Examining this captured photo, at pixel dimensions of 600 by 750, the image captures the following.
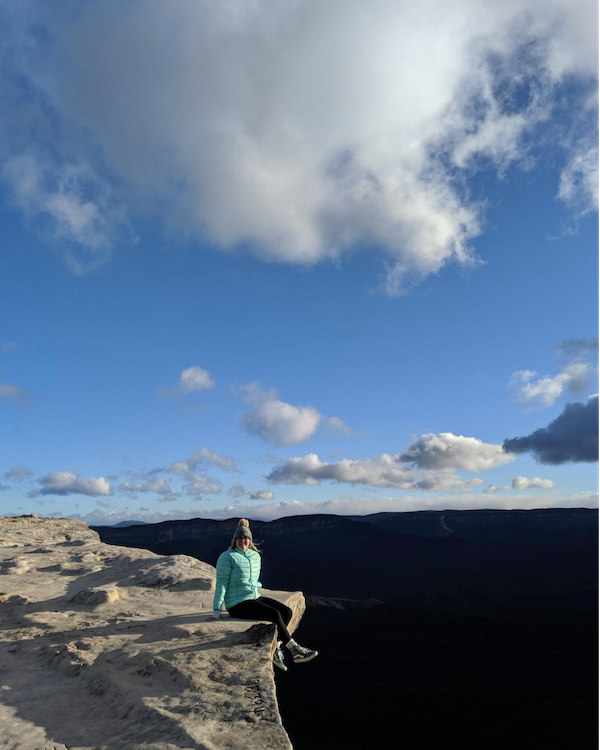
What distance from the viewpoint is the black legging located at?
20.3 ft

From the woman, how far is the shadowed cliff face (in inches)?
315

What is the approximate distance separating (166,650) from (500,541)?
115779 millimetres

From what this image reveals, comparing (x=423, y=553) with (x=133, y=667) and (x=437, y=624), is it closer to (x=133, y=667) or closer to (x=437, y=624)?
(x=437, y=624)

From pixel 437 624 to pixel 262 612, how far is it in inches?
2539

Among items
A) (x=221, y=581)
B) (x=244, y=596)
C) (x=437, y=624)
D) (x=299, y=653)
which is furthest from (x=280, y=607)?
(x=437, y=624)

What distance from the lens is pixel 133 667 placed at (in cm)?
573

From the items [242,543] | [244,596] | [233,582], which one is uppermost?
[242,543]

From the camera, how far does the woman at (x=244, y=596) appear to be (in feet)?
20.6

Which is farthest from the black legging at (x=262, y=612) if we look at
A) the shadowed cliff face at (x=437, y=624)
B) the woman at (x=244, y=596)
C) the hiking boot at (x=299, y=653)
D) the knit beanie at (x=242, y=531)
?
the shadowed cliff face at (x=437, y=624)

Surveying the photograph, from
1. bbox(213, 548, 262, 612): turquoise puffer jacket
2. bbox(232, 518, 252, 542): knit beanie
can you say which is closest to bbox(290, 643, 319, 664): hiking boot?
bbox(213, 548, 262, 612): turquoise puffer jacket

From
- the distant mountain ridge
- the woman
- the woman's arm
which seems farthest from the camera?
the distant mountain ridge

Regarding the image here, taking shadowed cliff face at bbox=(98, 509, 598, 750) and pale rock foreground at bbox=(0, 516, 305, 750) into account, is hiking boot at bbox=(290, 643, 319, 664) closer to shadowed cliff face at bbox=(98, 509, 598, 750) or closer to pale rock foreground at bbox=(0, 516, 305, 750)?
pale rock foreground at bbox=(0, 516, 305, 750)

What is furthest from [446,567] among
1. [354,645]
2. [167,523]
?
[167,523]

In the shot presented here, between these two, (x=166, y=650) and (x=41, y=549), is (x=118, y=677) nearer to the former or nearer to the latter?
(x=166, y=650)
